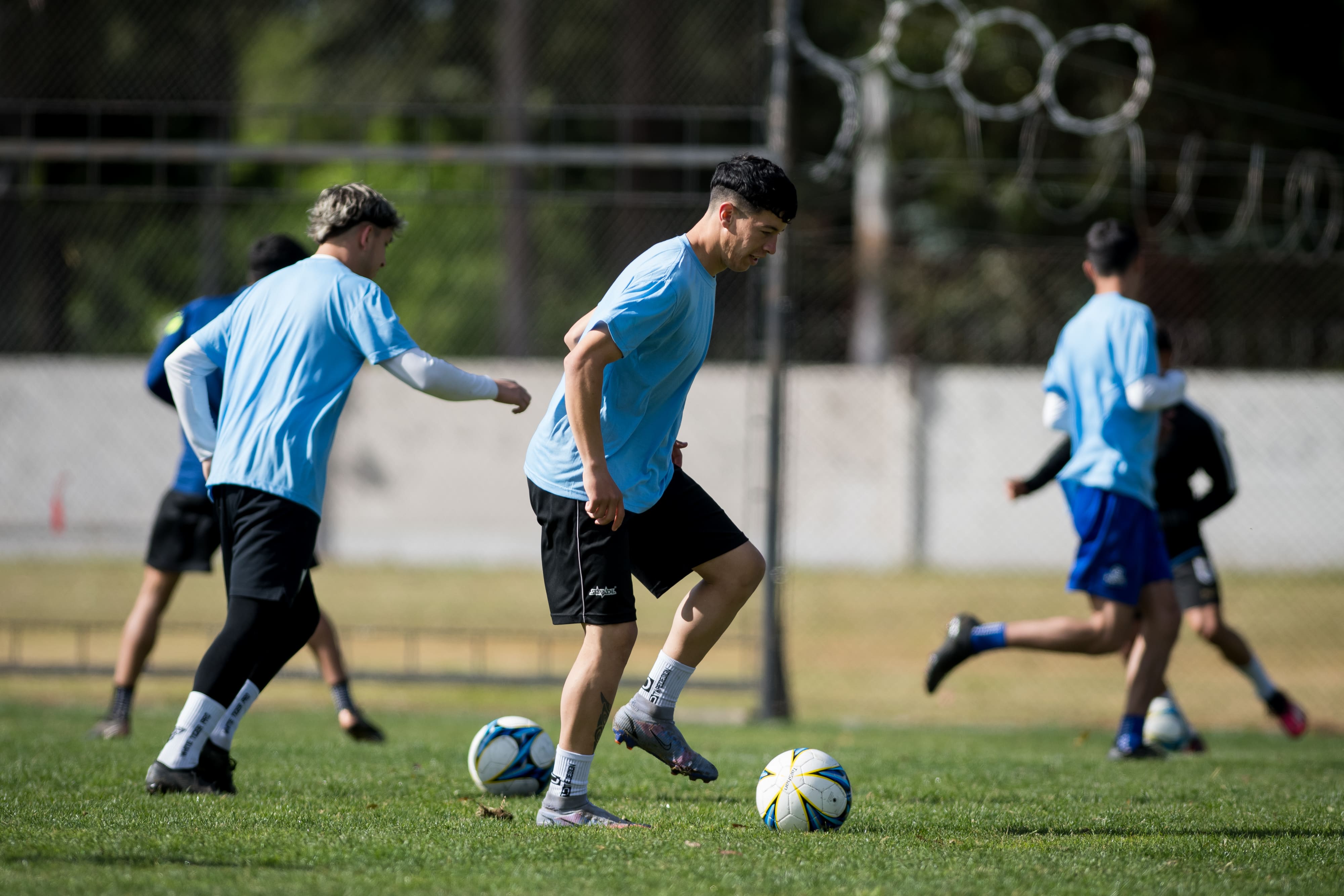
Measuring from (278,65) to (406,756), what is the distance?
23.3 meters

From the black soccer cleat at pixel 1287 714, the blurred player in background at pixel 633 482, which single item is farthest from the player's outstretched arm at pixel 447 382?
the black soccer cleat at pixel 1287 714

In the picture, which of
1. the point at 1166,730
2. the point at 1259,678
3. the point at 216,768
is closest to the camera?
the point at 216,768

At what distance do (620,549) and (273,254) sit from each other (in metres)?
2.67

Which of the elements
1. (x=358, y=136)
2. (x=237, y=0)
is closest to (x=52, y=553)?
(x=358, y=136)

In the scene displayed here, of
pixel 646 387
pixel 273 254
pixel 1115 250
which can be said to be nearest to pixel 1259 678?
pixel 1115 250

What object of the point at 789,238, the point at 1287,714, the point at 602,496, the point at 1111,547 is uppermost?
the point at 789,238

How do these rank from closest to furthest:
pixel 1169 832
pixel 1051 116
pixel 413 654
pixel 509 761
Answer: pixel 1169 832
pixel 509 761
pixel 1051 116
pixel 413 654

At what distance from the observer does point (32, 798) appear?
441 cm

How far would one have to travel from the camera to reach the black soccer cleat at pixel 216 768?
452cm

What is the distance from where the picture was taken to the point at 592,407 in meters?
3.79

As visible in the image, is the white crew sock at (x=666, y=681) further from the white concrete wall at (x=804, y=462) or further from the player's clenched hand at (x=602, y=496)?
the white concrete wall at (x=804, y=462)

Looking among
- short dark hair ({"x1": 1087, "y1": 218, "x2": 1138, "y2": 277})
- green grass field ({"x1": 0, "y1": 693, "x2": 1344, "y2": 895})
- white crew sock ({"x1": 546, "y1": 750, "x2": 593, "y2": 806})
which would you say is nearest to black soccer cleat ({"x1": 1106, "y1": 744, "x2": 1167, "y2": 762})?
green grass field ({"x1": 0, "y1": 693, "x2": 1344, "y2": 895})

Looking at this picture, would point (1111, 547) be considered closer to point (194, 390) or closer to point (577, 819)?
point (577, 819)

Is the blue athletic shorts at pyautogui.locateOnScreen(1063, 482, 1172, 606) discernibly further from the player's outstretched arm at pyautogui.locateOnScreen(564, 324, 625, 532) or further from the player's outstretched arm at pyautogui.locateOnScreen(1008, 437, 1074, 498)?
the player's outstretched arm at pyautogui.locateOnScreen(564, 324, 625, 532)
